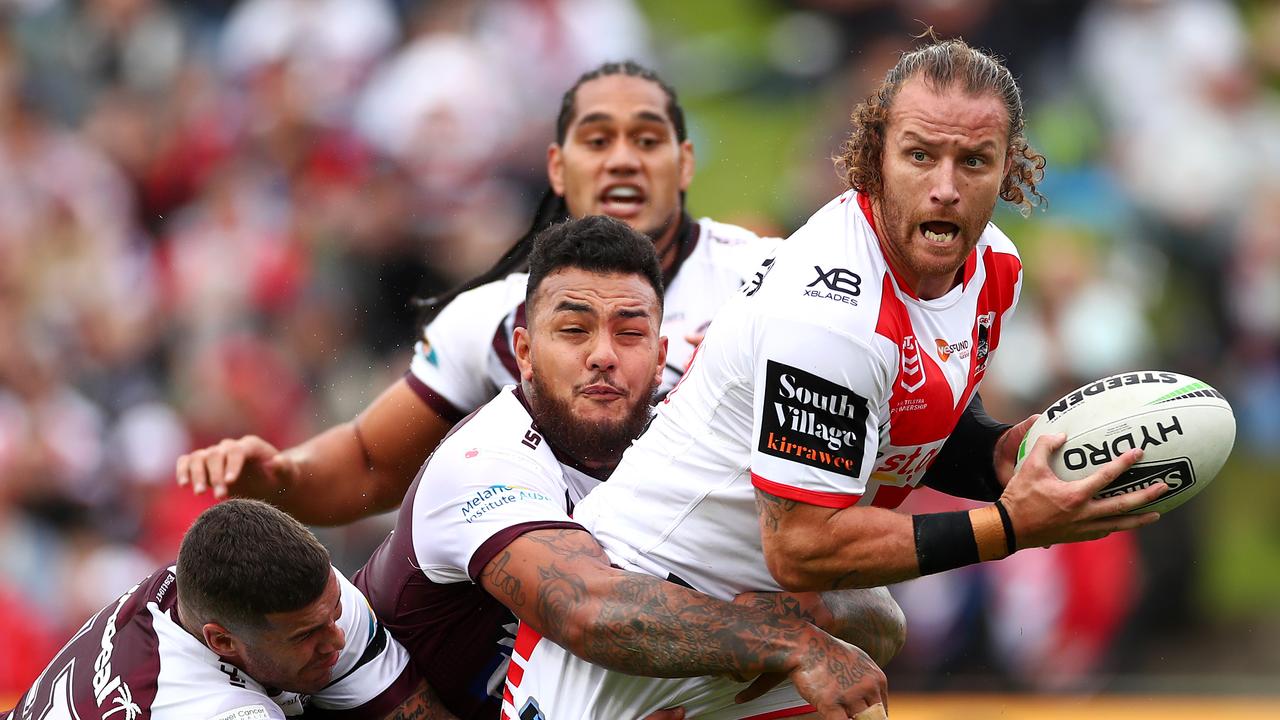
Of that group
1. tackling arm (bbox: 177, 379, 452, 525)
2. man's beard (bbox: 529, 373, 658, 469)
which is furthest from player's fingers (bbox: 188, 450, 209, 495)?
man's beard (bbox: 529, 373, 658, 469)

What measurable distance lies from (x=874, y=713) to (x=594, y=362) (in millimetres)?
1300

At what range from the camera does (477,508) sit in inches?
185

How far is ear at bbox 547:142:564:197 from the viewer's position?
6.64 metres

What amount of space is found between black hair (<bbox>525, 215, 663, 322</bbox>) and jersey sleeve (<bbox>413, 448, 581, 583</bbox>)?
0.58 meters

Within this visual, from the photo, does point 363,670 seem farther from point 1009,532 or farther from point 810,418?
point 1009,532

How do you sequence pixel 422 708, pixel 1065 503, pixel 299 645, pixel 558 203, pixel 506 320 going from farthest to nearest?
pixel 558 203, pixel 506 320, pixel 422 708, pixel 299 645, pixel 1065 503

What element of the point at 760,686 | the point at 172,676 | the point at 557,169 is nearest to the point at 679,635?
the point at 760,686

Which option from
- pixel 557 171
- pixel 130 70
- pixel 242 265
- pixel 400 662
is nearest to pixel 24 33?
pixel 130 70

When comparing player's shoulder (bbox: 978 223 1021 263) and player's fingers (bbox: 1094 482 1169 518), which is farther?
player's shoulder (bbox: 978 223 1021 263)

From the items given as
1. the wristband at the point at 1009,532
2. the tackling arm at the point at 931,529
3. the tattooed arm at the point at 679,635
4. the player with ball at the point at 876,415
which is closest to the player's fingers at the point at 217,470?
the player with ball at the point at 876,415

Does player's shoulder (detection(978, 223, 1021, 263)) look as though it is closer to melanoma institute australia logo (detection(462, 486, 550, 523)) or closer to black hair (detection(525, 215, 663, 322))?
black hair (detection(525, 215, 663, 322))

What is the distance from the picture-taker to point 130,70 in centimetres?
1257

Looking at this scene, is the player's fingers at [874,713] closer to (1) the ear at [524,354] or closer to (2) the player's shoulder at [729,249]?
(1) the ear at [524,354]

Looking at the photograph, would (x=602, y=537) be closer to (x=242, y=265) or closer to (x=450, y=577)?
(x=450, y=577)
